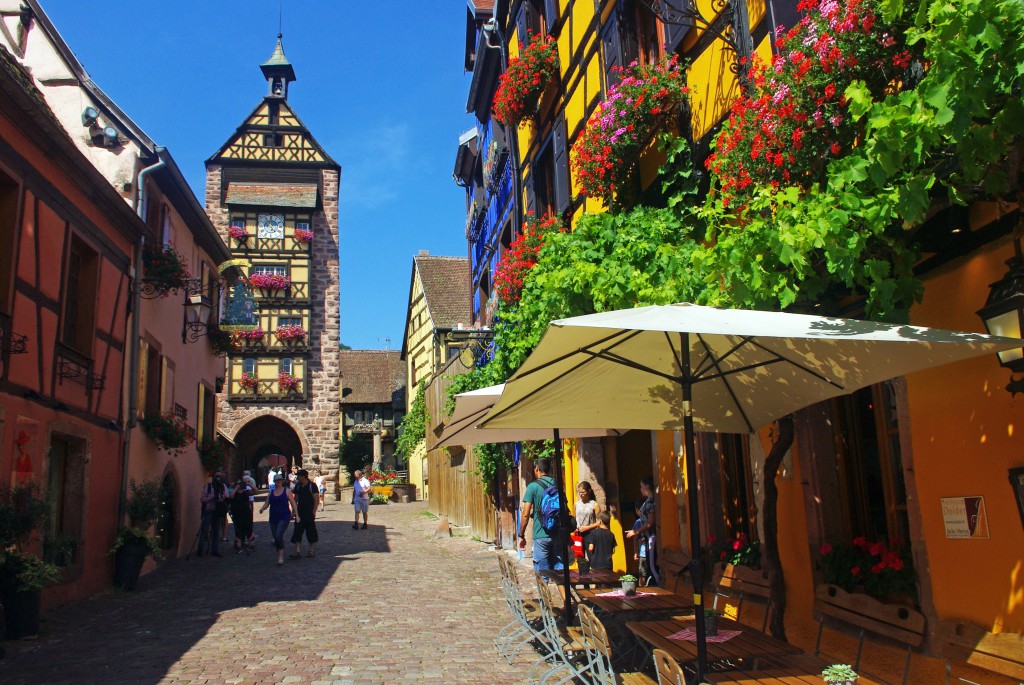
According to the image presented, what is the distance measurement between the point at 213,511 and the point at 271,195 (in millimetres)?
20410

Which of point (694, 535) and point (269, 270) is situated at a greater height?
point (269, 270)

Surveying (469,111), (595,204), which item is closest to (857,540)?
(595,204)

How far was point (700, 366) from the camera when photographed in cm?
487

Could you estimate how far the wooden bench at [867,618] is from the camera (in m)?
5.06

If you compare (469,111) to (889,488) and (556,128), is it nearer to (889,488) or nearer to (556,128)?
(556,128)

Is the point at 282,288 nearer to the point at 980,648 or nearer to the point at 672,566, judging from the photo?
the point at 672,566

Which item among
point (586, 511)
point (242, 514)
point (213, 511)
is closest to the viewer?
point (586, 511)

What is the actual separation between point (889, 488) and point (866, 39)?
9.52ft

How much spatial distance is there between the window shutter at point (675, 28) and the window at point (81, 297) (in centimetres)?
709

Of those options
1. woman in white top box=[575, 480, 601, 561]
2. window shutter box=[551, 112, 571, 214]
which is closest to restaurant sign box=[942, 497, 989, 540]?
woman in white top box=[575, 480, 601, 561]

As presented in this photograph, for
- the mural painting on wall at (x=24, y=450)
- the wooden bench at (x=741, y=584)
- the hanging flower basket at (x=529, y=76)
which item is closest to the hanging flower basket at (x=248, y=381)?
the hanging flower basket at (x=529, y=76)

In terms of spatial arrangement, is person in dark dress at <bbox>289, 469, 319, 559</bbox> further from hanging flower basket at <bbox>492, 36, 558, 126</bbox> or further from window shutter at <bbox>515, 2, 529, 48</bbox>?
window shutter at <bbox>515, 2, 529, 48</bbox>

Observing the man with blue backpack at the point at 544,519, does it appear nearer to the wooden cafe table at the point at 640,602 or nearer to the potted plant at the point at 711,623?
the wooden cafe table at the point at 640,602

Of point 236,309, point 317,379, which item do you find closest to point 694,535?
point 236,309
